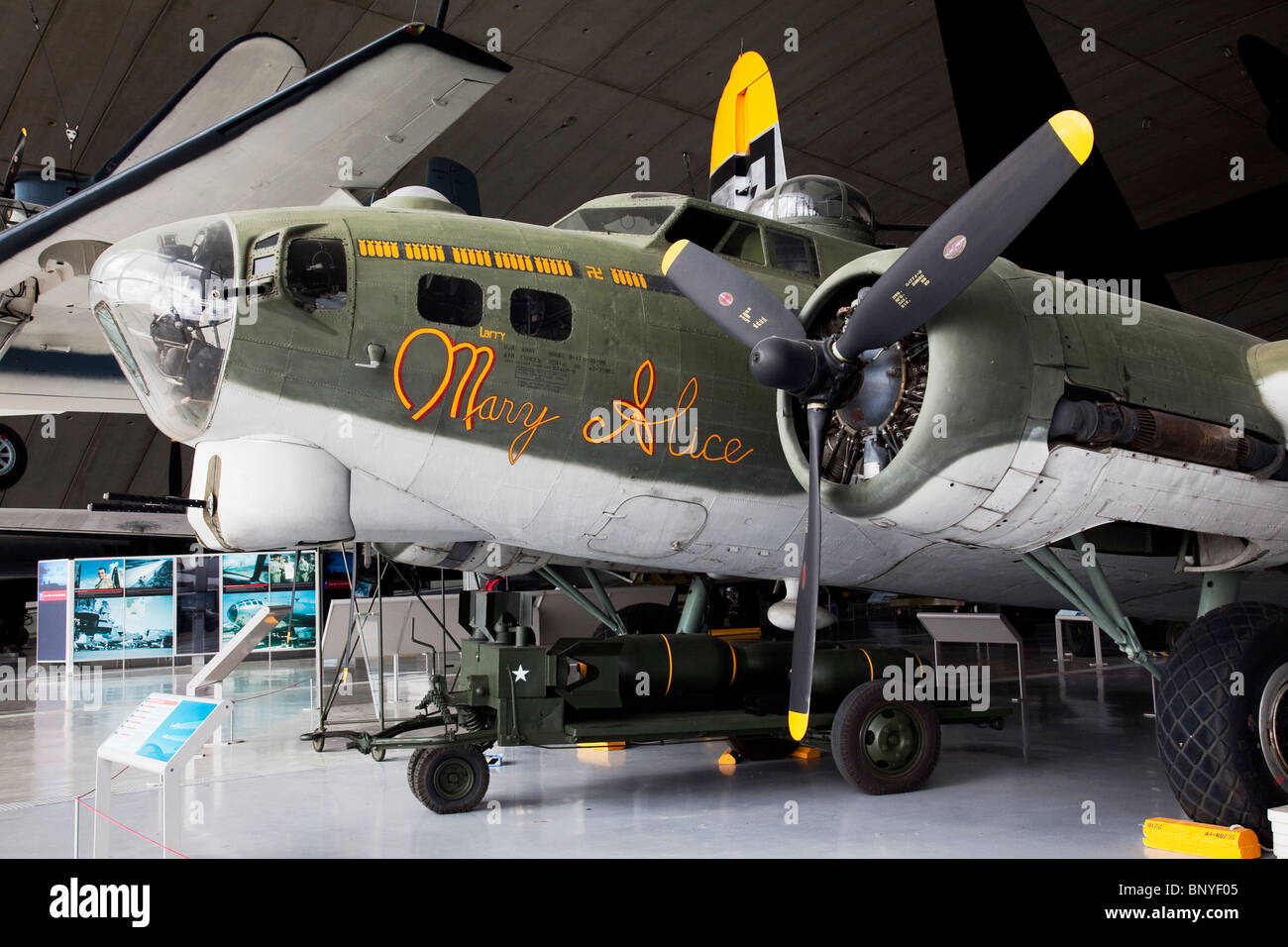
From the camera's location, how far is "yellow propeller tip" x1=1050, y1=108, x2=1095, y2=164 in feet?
17.0

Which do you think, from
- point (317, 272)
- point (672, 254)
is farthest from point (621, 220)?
point (317, 272)

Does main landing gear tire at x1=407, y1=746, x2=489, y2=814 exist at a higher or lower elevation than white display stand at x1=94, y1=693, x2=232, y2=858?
lower

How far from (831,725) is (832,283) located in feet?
10.3

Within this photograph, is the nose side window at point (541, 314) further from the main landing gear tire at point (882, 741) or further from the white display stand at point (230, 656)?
the white display stand at point (230, 656)

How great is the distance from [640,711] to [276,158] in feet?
25.0

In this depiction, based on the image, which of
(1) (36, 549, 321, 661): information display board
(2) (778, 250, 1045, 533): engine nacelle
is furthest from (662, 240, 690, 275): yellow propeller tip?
(1) (36, 549, 321, 661): information display board

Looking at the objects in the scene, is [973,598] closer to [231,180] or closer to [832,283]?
[832,283]

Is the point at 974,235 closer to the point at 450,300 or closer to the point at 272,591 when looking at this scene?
the point at 450,300

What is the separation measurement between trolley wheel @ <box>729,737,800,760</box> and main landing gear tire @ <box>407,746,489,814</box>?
8.65ft

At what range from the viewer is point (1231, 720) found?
5.46m

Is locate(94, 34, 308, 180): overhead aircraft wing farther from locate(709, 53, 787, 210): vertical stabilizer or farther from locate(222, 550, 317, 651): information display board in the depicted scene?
locate(222, 550, 317, 651): information display board

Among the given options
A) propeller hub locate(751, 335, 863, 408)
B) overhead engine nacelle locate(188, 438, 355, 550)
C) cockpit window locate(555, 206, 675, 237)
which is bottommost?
overhead engine nacelle locate(188, 438, 355, 550)

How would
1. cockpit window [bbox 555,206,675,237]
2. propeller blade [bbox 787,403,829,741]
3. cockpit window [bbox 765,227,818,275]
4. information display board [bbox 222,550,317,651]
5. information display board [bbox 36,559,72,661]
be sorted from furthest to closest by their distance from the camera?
1. information display board [bbox 222,550,317,651]
2. information display board [bbox 36,559,72,661]
3. cockpit window [bbox 765,227,818,275]
4. cockpit window [bbox 555,206,675,237]
5. propeller blade [bbox 787,403,829,741]

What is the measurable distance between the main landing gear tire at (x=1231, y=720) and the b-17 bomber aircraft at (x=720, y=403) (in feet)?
0.05
